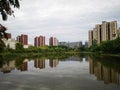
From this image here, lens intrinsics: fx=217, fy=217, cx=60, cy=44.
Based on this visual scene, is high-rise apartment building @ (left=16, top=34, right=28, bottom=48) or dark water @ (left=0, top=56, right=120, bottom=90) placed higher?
high-rise apartment building @ (left=16, top=34, right=28, bottom=48)

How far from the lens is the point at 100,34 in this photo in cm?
15488

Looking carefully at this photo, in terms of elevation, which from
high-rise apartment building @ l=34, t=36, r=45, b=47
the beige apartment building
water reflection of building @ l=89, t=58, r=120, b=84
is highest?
the beige apartment building

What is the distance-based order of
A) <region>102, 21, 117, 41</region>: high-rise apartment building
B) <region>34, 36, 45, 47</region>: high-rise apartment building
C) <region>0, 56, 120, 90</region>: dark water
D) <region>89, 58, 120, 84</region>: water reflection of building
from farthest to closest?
<region>34, 36, 45, 47</region>: high-rise apartment building
<region>102, 21, 117, 41</region>: high-rise apartment building
<region>89, 58, 120, 84</region>: water reflection of building
<region>0, 56, 120, 90</region>: dark water

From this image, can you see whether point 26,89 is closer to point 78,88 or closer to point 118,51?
point 78,88

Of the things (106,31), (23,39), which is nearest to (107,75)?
(106,31)

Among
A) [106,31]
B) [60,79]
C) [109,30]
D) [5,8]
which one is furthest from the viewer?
[106,31]

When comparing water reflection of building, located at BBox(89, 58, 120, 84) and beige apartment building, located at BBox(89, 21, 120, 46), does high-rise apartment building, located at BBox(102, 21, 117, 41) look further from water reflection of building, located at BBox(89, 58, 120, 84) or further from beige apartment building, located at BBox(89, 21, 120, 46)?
water reflection of building, located at BBox(89, 58, 120, 84)

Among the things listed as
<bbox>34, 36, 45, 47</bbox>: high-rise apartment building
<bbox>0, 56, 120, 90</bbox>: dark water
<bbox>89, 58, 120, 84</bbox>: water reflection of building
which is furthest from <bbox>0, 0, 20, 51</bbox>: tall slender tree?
<bbox>34, 36, 45, 47</bbox>: high-rise apartment building

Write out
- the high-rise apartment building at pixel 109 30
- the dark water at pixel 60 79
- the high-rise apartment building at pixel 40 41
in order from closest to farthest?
the dark water at pixel 60 79
the high-rise apartment building at pixel 109 30
the high-rise apartment building at pixel 40 41

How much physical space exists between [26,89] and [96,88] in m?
4.46

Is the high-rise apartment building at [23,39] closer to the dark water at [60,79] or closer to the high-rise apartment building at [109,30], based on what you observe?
the high-rise apartment building at [109,30]

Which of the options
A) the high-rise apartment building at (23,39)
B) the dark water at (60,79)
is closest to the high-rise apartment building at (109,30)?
the high-rise apartment building at (23,39)

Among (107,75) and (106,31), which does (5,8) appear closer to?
(107,75)

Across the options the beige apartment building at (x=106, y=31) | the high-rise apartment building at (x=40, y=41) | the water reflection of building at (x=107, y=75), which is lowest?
the water reflection of building at (x=107, y=75)
